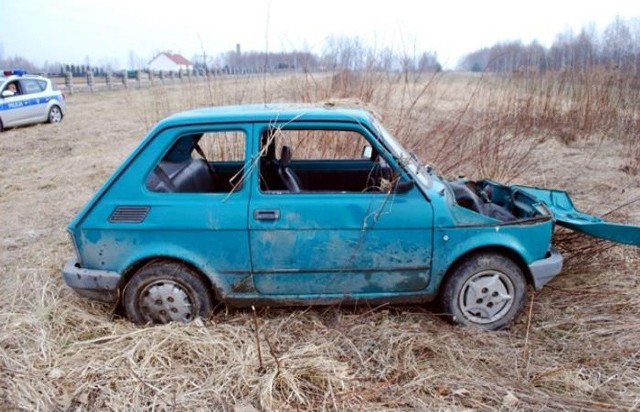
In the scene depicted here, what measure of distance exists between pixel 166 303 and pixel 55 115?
14.9m

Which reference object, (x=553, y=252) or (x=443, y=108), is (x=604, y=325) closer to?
(x=553, y=252)

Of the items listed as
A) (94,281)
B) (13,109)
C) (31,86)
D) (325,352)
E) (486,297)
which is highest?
(31,86)

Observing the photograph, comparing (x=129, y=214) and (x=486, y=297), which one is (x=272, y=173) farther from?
(x=486, y=297)

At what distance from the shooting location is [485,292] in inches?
135

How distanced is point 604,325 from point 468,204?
4.27 ft

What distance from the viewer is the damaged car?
10.6 ft

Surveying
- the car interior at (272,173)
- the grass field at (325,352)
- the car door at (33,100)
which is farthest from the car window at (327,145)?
the car door at (33,100)

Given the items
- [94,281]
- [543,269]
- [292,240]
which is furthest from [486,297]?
[94,281]

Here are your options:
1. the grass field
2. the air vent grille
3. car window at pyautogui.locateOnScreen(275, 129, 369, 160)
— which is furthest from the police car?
the air vent grille

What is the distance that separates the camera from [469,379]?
114 inches

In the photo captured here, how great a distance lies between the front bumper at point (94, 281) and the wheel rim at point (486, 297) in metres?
2.50

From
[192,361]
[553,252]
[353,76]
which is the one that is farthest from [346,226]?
[353,76]

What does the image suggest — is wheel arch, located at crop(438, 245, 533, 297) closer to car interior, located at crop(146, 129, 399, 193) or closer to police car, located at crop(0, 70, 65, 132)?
car interior, located at crop(146, 129, 399, 193)

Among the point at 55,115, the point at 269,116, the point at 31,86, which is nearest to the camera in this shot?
the point at 269,116
